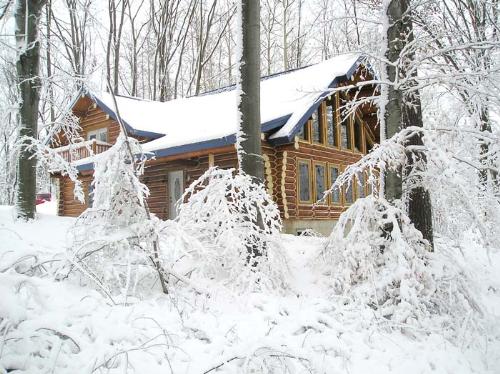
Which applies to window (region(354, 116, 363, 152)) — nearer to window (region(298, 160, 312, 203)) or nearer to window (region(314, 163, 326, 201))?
window (region(314, 163, 326, 201))

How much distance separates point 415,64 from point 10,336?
213 inches

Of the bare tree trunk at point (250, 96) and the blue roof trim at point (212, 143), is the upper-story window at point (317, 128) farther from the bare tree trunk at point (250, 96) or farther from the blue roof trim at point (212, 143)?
the bare tree trunk at point (250, 96)

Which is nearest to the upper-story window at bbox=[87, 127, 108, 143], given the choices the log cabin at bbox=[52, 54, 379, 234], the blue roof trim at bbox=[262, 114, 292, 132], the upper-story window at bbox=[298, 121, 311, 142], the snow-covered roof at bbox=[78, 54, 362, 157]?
the log cabin at bbox=[52, 54, 379, 234]

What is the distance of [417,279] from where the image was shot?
4.84 m

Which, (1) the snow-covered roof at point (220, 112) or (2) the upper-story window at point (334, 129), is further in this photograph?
(2) the upper-story window at point (334, 129)

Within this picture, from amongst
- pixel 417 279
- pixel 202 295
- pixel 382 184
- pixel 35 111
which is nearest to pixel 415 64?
pixel 382 184

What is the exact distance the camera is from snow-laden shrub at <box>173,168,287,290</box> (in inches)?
195

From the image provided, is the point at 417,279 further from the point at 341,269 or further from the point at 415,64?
the point at 415,64

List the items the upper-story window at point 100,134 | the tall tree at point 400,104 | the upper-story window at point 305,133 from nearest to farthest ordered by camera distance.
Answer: the tall tree at point 400,104 < the upper-story window at point 305,133 < the upper-story window at point 100,134

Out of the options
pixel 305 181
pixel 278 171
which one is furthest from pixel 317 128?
pixel 278 171

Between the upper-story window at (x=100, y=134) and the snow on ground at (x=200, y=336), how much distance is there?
46.6 ft

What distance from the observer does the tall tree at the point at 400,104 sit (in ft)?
18.4

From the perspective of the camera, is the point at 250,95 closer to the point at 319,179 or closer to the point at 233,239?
the point at 233,239

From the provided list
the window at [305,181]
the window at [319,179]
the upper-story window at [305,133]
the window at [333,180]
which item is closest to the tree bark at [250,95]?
the window at [305,181]
